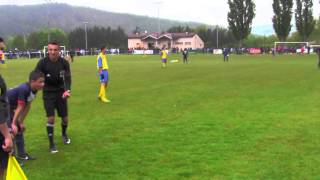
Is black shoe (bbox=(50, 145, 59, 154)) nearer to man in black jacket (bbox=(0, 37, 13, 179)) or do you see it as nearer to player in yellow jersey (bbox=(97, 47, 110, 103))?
man in black jacket (bbox=(0, 37, 13, 179))

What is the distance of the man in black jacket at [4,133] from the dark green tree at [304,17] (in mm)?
88839

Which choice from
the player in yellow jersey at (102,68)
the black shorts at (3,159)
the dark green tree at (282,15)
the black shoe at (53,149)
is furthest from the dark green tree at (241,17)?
the black shorts at (3,159)

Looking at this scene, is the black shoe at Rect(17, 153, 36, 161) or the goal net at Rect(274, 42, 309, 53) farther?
the goal net at Rect(274, 42, 309, 53)

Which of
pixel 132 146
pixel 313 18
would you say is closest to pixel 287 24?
pixel 313 18

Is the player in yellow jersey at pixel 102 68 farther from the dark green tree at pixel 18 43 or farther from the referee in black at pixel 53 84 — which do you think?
the dark green tree at pixel 18 43

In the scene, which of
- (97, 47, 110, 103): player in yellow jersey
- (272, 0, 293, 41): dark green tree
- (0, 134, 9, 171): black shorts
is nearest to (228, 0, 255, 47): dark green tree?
(272, 0, 293, 41): dark green tree

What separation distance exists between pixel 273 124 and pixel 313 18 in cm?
8290

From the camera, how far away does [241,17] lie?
308 feet

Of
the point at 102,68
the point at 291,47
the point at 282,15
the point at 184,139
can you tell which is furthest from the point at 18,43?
the point at 184,139

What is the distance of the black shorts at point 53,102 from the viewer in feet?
29.5

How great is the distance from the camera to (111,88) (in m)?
22.3

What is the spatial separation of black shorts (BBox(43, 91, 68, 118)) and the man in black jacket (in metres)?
3.35

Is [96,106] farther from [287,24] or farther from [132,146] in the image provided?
[287,24]

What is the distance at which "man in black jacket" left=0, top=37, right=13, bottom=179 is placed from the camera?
5.05 meters
